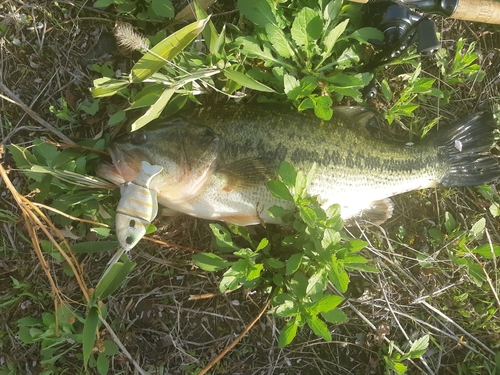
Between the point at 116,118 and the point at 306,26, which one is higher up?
the point at 306,26

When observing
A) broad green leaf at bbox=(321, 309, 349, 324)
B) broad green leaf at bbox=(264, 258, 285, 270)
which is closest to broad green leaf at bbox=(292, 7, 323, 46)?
broad green leaf at bbox=(264, 258, 285, 270)

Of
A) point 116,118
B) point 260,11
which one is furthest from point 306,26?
point 116,118

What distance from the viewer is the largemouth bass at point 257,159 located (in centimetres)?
254


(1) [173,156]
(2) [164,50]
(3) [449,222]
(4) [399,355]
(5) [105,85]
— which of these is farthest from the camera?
(3) [449,222]

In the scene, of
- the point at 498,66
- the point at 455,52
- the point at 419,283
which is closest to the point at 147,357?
the point at 419,283

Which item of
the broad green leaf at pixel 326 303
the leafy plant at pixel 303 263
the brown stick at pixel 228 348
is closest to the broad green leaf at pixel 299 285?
the leafy plant at pixel 303 263

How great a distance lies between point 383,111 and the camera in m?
3.14

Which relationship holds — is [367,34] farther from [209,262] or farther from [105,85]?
[209,262]

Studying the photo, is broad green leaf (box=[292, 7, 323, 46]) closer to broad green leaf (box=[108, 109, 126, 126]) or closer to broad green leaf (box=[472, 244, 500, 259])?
broad green leaf (box=[108, 109, 126, 126])

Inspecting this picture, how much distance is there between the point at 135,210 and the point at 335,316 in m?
1.41

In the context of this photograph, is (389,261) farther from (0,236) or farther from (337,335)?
(0,236)

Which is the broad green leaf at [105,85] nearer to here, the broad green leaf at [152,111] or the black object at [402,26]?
the broad green leaf at [152,111]

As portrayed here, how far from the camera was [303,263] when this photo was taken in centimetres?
257

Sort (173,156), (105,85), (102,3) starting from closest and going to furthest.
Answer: (105,85) → (173,156) → (102,3)
